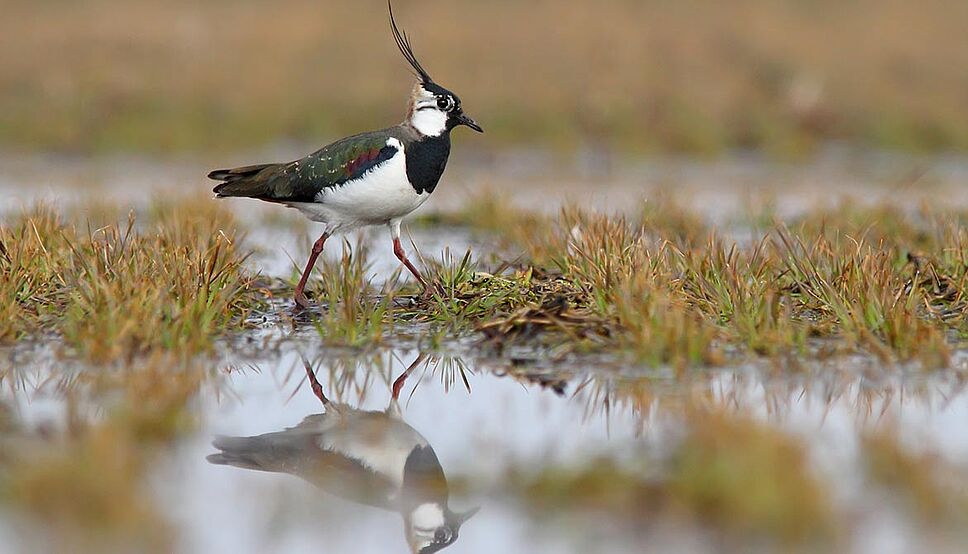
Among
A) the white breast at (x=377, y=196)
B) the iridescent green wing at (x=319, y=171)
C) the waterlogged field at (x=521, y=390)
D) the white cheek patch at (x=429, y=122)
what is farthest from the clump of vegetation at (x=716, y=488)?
the white cheek patch at (x=429, y=122)

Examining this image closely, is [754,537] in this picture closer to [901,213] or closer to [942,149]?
[901,213]

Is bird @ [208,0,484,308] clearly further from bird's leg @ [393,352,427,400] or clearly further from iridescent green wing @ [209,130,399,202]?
bird's leg @ [393,352,427,400]

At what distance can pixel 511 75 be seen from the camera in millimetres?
19797

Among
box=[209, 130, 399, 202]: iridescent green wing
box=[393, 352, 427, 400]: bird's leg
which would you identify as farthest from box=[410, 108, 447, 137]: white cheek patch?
box=[393, 352, 427, 400]: bird's leg

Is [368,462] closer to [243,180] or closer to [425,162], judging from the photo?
[425,162]

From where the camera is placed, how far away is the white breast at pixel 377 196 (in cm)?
801

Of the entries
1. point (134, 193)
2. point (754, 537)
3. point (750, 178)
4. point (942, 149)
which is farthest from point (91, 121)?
point (754, 537)

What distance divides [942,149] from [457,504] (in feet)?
47.9

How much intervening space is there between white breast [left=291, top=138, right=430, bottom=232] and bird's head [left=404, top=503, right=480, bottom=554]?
3359 millimetres

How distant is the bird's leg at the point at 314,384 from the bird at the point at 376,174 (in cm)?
123

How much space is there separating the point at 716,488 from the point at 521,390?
6.41 feet

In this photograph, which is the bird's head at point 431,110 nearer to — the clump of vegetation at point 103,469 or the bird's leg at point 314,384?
the bird's leg at point 314,384

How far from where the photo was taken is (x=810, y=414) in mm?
5973

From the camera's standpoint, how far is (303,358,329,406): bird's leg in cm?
646
